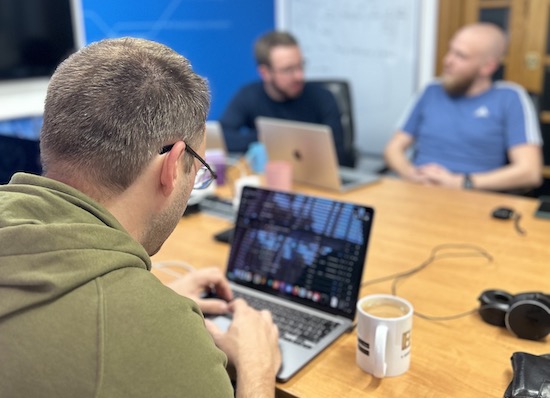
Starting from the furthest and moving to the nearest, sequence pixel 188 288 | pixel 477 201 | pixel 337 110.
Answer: pixel 337 110 < pixel 477 201 < pixel 188 288

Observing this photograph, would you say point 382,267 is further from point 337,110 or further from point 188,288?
point 337,110

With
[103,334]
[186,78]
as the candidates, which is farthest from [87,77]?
[103,334]

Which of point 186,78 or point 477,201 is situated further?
point 477,201

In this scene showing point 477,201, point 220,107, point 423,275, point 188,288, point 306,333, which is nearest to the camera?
point 306,333

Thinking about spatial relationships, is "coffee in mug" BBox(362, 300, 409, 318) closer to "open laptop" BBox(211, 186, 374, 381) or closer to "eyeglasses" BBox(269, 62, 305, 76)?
"open laptop" BBox(211, 186, 374, 381)

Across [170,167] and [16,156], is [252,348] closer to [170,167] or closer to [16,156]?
[170,167]

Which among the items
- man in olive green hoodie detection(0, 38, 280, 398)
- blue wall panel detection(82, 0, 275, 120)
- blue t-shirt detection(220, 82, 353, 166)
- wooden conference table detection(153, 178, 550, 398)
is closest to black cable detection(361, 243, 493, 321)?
wooden conference table detection(153, 178, 550, 398)

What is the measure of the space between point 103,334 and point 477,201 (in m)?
1.68

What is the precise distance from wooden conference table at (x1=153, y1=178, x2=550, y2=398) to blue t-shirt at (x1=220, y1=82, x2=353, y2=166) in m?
0.92

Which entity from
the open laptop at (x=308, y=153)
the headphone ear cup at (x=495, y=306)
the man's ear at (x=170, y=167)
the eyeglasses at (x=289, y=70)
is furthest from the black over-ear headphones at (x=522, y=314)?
the eyeglasses at (x=289, y=70)

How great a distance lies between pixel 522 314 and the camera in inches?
45.3

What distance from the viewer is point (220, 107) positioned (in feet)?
13.9

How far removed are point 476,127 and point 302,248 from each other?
5.79 ft

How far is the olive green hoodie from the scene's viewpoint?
68 cm
